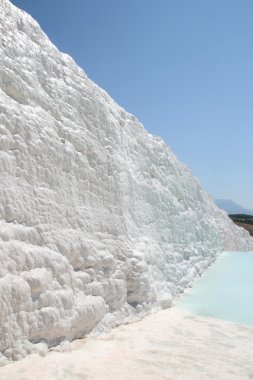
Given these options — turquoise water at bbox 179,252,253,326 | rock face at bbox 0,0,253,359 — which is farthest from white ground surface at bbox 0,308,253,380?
turquoise water at bbox 179,252,253,326

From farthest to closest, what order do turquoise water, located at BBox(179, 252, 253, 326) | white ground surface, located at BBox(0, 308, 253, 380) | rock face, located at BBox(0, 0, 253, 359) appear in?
turquoise water, located at BBox(179, 252, 253, 326) < rock face, located at BBox(0, 0, 253, 359) < white ground surface, located at BBox(0, 308, 253, 380)

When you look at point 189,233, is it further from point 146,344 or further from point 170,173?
point 146,344

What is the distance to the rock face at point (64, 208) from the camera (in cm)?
390

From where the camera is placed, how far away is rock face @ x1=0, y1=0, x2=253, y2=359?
3900mm

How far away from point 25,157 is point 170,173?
4.94m

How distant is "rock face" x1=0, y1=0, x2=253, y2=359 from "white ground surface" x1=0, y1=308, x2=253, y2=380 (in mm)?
241

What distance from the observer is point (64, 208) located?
4.72m

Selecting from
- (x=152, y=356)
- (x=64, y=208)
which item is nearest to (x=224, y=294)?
(x=152, y=356)

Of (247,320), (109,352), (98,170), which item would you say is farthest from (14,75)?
(247,320)

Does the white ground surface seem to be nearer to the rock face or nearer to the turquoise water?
the rock face

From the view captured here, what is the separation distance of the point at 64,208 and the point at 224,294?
3803 mm

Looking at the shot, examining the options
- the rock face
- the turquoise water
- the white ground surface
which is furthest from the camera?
the turquoise water

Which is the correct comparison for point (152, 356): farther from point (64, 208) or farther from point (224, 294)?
point (224, 294)

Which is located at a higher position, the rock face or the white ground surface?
the rock face
